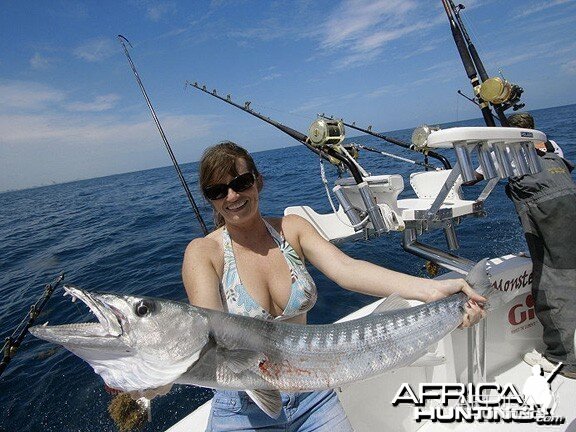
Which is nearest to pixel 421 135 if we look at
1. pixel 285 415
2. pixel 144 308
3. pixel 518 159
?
pixel 518 159

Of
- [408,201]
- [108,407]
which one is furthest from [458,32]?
[108,407]

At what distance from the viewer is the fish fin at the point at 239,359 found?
74.1 inches

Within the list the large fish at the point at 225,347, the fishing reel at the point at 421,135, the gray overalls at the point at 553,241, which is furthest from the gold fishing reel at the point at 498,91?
the large fish at the point at 225,347

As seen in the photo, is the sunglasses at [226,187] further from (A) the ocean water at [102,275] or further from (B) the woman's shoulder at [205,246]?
(A) the ocean water at [102,275]

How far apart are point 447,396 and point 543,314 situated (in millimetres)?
1325

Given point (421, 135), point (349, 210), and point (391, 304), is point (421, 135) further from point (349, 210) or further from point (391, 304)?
point (391, 304)

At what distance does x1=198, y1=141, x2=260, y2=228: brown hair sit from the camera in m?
2.38

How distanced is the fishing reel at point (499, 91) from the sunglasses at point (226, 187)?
10.4 feet

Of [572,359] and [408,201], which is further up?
[408,201]

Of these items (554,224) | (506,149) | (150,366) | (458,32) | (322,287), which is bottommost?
(322,287)

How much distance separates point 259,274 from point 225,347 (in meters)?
0.61

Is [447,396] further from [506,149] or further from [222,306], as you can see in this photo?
[222,306]

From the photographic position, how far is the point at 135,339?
174cm

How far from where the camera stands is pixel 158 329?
1793mm
